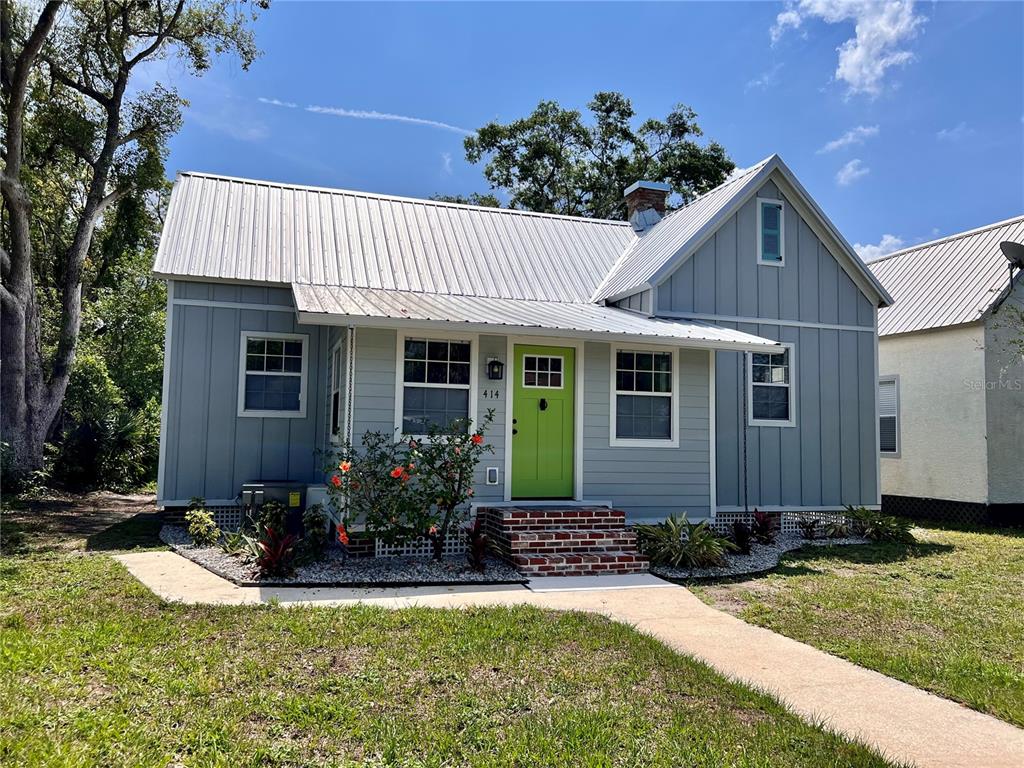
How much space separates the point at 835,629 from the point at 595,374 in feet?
14.6

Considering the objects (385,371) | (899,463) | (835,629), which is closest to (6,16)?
(385,371)

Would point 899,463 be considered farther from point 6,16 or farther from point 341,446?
point 6,16

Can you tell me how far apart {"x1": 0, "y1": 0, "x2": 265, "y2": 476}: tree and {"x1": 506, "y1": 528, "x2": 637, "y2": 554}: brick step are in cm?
1109

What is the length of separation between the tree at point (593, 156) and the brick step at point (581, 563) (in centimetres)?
2053

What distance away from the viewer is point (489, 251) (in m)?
12.5

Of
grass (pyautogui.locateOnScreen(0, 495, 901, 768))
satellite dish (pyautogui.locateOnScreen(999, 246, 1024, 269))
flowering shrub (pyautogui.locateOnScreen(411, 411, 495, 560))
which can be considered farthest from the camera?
satellite dish (pyautogui.locateOnScreen(999, 246, 1024, 269))

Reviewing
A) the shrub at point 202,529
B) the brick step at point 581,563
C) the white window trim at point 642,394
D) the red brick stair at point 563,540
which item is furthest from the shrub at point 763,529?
the shrub at point 202,529

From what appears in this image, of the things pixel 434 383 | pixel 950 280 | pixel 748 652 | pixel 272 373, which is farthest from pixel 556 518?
pixel 950 280

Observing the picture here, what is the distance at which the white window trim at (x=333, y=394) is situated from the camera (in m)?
8.65

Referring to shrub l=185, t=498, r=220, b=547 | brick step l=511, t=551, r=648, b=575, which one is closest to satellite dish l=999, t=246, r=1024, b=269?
brick step l=511, t=551, r=648, b=575

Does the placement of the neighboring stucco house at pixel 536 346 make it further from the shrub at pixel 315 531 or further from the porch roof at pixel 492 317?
the shrub at pixel 315 531

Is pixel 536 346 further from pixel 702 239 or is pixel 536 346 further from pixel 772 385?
pixel 772 385

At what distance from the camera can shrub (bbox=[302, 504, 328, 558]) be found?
Result: 825 cm

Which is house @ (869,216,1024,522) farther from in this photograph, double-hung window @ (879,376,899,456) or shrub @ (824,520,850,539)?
shrub @ (824,520,850,539)
